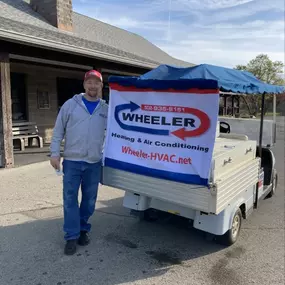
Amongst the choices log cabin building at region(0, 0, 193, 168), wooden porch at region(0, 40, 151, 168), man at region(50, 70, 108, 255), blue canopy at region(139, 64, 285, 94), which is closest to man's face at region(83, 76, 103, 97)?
man at region(50, 70, 108, 255)

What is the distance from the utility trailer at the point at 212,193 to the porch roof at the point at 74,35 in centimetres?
463

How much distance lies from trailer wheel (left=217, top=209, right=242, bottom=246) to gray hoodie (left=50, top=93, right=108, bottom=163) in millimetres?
1735

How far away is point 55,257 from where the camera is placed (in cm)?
332

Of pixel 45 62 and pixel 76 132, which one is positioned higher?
pixel 45 62

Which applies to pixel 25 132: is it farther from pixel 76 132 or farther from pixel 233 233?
pixel 233 233

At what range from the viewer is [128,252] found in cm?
353

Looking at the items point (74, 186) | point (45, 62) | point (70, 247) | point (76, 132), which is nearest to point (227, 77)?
point (76, 132)

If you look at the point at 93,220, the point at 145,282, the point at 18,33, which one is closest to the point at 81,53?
the point at 18,33

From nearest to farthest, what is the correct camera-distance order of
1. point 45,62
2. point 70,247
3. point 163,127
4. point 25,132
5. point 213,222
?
1. point 163,127
2. point 213,222
3. point 70,247
4. point 45,62
5. point 25,132

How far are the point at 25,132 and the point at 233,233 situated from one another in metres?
8.45

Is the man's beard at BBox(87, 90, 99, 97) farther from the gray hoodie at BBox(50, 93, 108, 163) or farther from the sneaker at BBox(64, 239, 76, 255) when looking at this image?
the sneaker at BBox(64, 239, 76, 255)

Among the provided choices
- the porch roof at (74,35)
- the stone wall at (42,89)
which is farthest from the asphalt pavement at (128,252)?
the stone wall at (42,89)

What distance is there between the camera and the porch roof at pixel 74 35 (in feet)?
23.4

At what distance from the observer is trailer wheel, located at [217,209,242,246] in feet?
12.0
